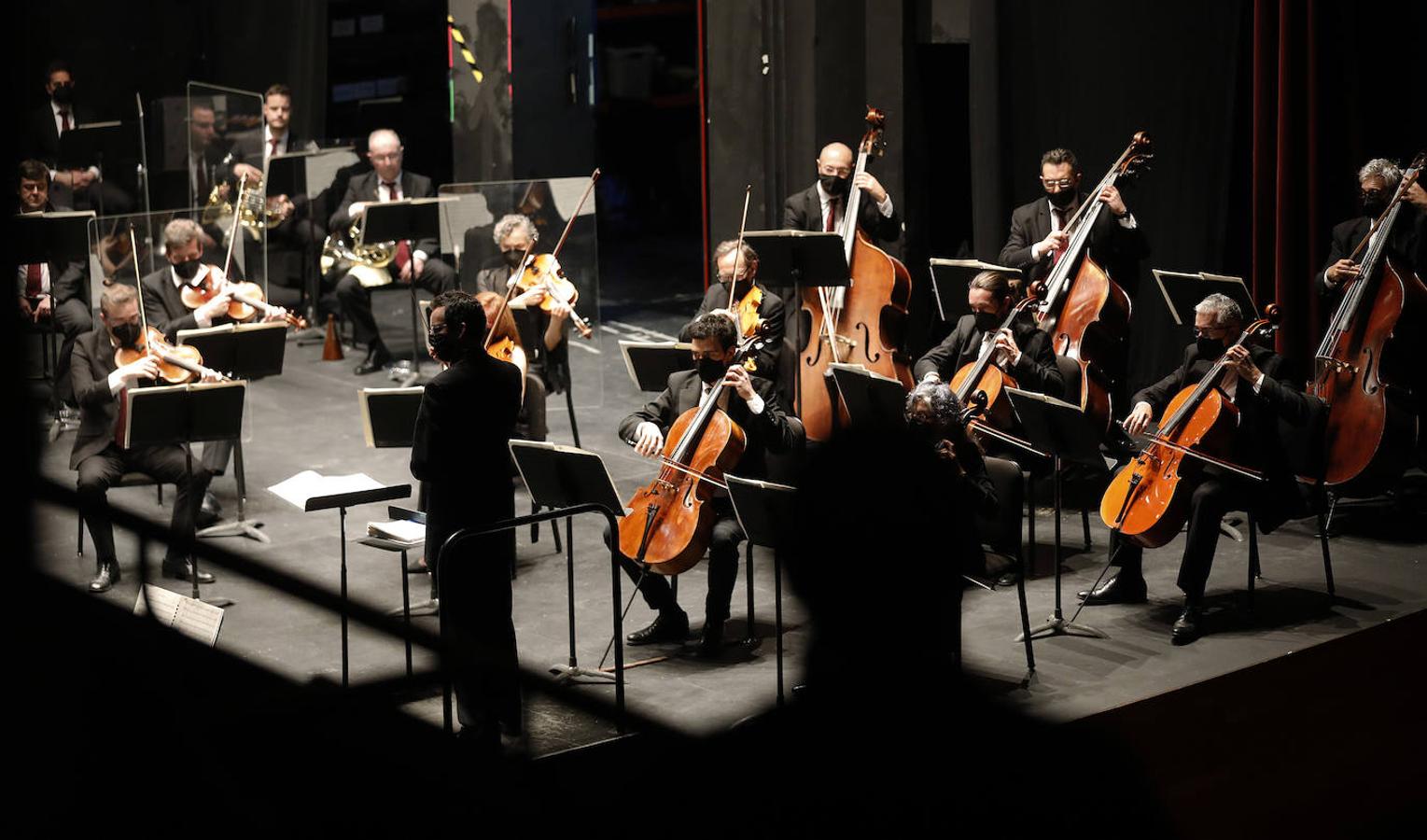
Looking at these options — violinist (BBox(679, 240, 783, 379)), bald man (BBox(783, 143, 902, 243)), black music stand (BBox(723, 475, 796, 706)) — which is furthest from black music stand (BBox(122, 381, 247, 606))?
bald man (BBox(783, 143, 902, 243))

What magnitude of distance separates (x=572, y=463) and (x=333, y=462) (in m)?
3.54

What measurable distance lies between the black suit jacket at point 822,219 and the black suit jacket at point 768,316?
57 centimetres

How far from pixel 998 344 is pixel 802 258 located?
3.00 feet

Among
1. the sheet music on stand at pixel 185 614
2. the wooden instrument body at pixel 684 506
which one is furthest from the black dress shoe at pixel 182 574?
the wooden instrument body at pixel 684 506

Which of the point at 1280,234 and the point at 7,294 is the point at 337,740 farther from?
the point at 1280,234

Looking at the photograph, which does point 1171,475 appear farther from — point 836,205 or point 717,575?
point 836,205

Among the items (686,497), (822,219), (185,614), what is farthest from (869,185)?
(185,614)

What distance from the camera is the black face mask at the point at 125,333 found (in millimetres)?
6785

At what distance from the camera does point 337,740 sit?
4.86 m

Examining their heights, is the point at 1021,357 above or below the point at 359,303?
below

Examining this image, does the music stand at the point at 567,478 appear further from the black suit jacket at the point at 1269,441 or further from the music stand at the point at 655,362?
the black suit jacket at the point at 1269,441

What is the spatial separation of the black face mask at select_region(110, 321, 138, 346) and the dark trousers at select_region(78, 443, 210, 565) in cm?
44

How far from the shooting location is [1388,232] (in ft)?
21.5

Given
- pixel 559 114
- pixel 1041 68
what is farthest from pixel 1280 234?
pixel 559 114
